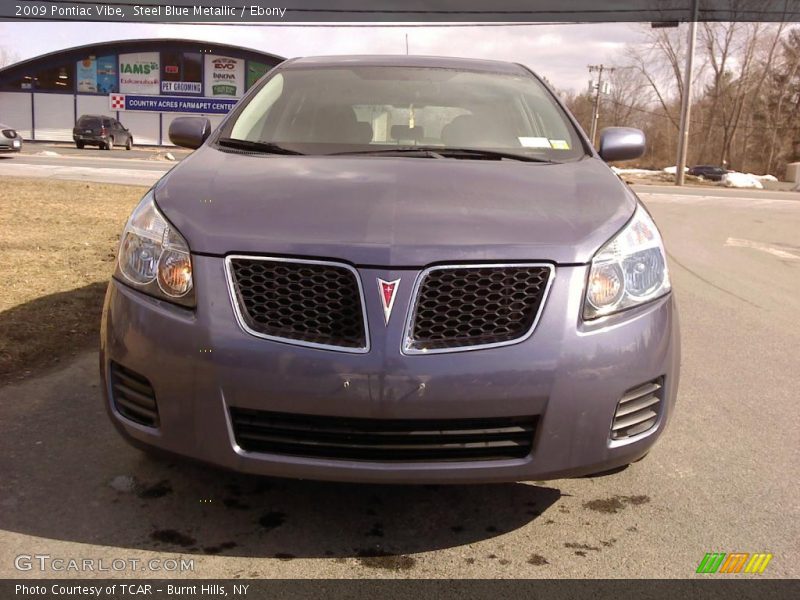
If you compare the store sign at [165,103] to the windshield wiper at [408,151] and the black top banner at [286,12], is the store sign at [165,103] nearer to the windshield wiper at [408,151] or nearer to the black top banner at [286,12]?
the black top banner at [286,12]

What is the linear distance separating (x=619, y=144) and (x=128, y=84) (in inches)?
2107

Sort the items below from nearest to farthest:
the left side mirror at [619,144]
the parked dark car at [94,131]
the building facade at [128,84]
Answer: the left side mirror at [619,144]
the parked dark car at [94,131]
the building facade at [128,84]

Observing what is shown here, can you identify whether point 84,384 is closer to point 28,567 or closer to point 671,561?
point 28,567

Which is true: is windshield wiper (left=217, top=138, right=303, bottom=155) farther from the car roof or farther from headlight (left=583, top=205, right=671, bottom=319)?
headlight (left=583, top=205, right=671, bottom=319)

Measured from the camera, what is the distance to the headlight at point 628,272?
2375 millimetres

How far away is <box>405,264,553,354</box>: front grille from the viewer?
2264 mm

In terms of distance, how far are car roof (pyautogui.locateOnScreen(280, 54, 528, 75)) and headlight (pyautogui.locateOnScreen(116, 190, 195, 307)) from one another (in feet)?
5.94

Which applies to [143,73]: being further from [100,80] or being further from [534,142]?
[534,142]

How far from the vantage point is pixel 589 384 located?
2.26m

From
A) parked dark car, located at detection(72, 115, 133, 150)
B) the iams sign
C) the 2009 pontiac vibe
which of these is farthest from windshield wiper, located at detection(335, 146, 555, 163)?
the iams sign

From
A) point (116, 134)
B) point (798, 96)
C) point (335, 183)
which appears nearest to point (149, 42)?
point (116, 134)

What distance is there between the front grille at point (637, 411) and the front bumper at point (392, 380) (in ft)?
0.11

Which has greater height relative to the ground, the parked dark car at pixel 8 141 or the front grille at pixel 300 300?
the front grille at pixel 300 300
